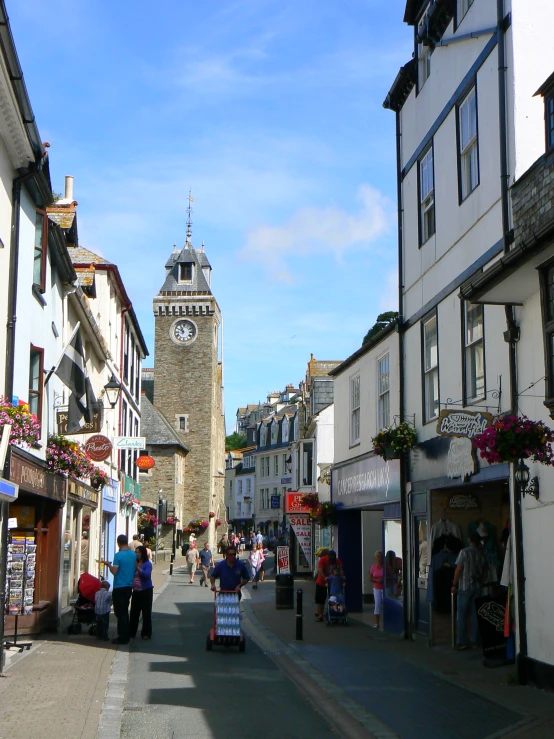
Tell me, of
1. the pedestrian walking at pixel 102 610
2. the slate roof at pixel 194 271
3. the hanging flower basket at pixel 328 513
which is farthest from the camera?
the slate roof at pixel 194 271

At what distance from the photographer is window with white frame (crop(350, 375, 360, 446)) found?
2164cm

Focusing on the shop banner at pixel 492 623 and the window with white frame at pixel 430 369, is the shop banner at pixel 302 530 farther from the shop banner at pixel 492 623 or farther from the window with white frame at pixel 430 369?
the shop banner at pixel 492 623

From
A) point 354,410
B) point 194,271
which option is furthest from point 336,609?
point 194,271

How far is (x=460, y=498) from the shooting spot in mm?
15328

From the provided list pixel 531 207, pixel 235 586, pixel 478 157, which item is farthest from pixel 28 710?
pixel 478 157

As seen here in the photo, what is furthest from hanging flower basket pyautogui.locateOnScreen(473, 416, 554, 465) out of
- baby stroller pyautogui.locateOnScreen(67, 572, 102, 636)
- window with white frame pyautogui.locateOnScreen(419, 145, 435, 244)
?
baby stroller pyautogui.locateOnScreen(67, 572, 102, 636)

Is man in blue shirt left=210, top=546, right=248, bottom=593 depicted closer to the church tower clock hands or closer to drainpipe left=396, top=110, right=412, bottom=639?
drainpipe left=396, top=110, right=412, bottom=639

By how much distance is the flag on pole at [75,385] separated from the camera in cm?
1648

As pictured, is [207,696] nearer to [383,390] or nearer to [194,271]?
[383,390]

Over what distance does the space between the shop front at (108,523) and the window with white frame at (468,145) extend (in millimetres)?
15294

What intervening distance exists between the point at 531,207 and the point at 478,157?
272 centimetres

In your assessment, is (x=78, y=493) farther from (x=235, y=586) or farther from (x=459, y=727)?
(x=459, y=727)

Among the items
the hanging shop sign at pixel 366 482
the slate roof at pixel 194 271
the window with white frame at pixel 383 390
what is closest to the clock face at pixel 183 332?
the slate roof at pixel 194 271

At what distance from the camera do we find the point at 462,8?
14688mm
